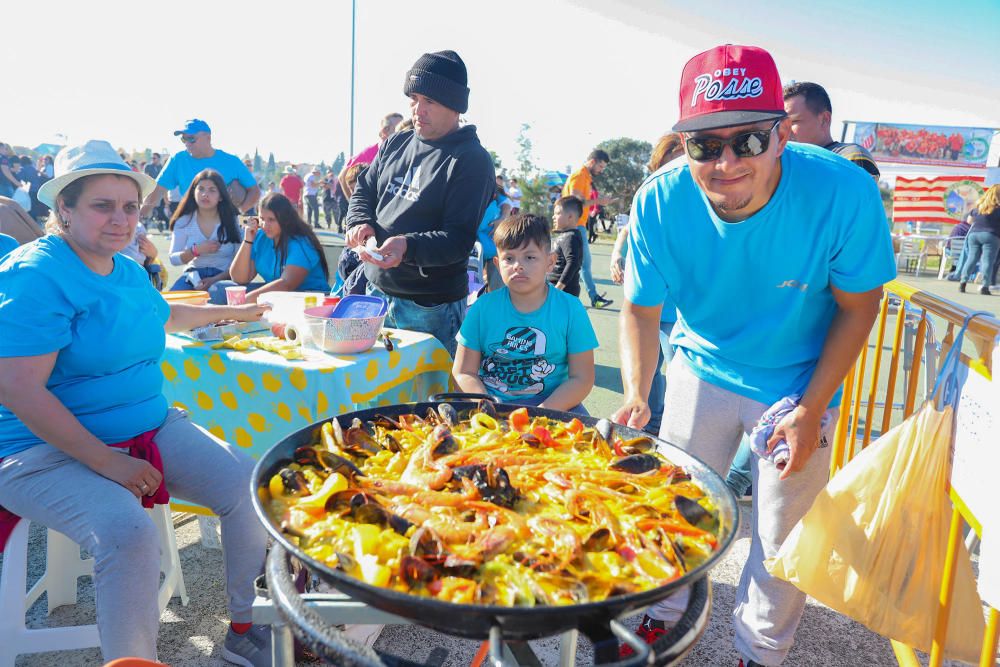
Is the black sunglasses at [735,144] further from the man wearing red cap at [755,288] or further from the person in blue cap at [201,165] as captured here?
the person in blue cap at [201,165]

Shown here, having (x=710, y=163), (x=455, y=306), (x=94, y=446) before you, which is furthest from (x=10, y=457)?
(x=710, y=163)

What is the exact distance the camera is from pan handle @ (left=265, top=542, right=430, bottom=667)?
115 cm

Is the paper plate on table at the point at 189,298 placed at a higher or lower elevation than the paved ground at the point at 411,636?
higher

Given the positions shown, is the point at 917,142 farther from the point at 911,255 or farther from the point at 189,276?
the point at 189,276

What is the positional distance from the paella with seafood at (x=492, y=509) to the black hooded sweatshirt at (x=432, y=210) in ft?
5.12

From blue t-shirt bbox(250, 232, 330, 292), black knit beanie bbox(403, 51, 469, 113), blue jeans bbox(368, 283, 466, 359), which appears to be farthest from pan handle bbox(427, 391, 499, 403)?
blue t-shirt bbox(250, 232, 330, 292)

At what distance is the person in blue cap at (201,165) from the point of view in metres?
6.82

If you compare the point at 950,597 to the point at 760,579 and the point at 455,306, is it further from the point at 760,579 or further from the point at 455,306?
the point at 455,306

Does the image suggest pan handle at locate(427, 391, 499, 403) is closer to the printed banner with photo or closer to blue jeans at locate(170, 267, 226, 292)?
blue jeans at locate(170, 267, 226, 292)

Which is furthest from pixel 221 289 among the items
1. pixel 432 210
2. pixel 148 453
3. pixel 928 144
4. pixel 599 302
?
pixel 928 144

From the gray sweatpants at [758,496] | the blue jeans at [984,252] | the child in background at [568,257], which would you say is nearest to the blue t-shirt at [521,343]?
the gray sweatpants at [758,496]

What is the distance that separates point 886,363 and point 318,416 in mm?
7382

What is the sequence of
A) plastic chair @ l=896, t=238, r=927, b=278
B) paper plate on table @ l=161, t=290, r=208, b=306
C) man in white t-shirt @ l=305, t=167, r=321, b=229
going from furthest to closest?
man in white t-shirt @ l=305, t=167, r=321, b=229
plastic chair @ l=896, t=238, r=927, b=278
paper plate on table @ l=161, t=290, r=208, b=306

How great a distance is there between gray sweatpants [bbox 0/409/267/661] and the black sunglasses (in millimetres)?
2073
